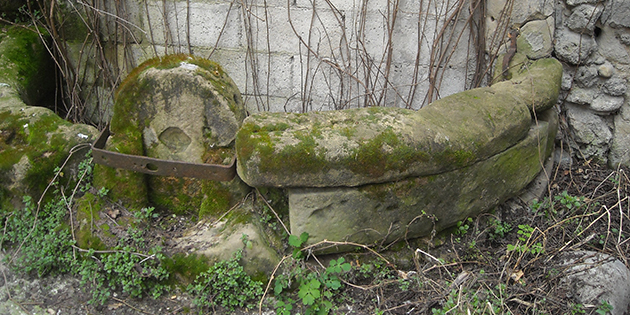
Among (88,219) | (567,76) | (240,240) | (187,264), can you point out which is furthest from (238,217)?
(567,76)

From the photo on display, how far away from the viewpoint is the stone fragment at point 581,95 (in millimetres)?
3100

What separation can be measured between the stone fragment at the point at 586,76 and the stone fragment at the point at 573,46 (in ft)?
0.19

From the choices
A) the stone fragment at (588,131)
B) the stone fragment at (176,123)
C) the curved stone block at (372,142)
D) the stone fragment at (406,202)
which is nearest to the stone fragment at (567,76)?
the stone fragment at (588,131)

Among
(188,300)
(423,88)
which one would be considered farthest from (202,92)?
(423,88)

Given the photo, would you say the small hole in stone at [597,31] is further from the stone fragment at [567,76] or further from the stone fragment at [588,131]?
the stone fragment at [588,131]

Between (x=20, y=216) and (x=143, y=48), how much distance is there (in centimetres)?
144

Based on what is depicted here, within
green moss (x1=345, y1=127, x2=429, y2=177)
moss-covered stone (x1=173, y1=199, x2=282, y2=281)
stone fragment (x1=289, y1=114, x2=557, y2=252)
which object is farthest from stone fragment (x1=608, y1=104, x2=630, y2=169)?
moss-covered stone (x1=173, y1=199, x2=282, y2=281)

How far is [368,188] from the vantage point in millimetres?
2379

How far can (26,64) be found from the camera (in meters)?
3.12

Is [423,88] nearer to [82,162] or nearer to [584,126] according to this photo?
[584,126]

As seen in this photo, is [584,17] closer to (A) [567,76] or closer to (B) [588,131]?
(A) [567,76]

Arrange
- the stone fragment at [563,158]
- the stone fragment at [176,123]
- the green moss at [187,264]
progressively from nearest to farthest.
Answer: the green moss at [187,264], the stone fragment at [176,123], the stone fragment at [563,158]

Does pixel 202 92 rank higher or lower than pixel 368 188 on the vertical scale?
higher

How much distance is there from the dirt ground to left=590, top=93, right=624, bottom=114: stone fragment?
0.42 metres
